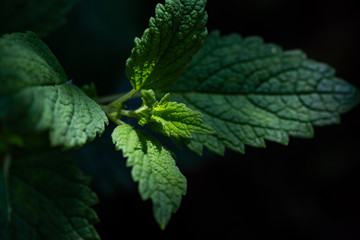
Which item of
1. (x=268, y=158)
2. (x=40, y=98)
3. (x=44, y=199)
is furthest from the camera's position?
(x=268, y=158)

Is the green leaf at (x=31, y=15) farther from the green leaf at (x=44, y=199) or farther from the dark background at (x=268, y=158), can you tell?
the green leaf at (x=44, y=199)

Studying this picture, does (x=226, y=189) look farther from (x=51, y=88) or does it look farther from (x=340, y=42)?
(x=51, y=88)

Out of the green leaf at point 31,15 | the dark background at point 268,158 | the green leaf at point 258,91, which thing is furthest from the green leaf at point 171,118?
the dark background at point 268,158

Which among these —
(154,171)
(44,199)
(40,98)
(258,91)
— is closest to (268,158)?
(258,91)

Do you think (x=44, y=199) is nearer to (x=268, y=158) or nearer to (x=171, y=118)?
(x=171, y=118)

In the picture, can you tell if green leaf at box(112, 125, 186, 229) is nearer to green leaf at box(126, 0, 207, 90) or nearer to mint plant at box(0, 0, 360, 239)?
mint plant at box(0, 0, 360, 239)

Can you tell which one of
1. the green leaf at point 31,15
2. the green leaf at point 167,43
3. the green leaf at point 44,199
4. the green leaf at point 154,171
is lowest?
the green leaf at point 44,199

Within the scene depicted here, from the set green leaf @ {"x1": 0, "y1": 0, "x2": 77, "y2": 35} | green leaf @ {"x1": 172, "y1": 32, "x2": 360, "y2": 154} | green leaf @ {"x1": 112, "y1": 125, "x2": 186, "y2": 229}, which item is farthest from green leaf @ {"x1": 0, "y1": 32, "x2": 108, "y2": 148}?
green leaf @ {"x1": 172, "y1": 32, "x2": 360, "y2": 154}
